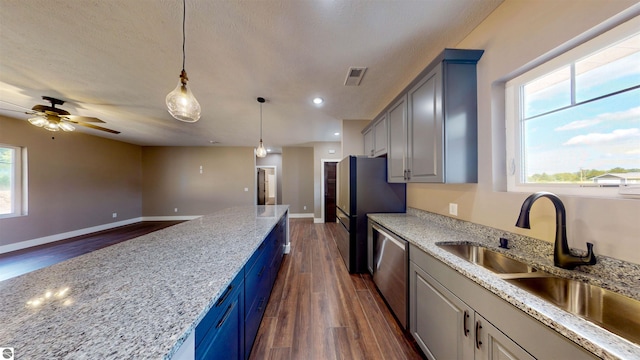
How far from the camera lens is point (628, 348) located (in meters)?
0.57

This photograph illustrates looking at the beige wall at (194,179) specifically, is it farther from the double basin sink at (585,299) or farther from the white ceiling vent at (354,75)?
the double basin sink at (585,299)

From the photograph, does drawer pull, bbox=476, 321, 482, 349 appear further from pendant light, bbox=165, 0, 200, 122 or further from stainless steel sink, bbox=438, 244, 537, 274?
pendant light, bbox=165, 0, 200, 122

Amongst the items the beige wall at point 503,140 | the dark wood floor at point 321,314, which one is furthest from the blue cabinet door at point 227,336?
the beige wall at point 503,140

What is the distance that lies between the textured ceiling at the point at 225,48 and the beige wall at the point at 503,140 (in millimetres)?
272

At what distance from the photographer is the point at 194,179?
6.68 metres

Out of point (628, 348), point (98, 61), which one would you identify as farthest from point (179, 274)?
point (98, 61)

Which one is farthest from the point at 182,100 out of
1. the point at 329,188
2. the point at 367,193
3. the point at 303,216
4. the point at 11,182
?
the point at 303,216

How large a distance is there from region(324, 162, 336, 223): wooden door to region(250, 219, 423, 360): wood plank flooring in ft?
10.3

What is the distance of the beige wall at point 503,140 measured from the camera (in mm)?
915

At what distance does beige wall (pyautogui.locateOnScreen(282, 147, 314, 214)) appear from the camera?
6627 mm

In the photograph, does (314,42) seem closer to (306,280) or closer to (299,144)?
(306,280)

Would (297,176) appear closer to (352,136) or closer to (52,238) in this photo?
(352,136)

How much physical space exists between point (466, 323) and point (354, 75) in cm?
238

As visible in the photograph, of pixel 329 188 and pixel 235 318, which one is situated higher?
pixel 329 188
